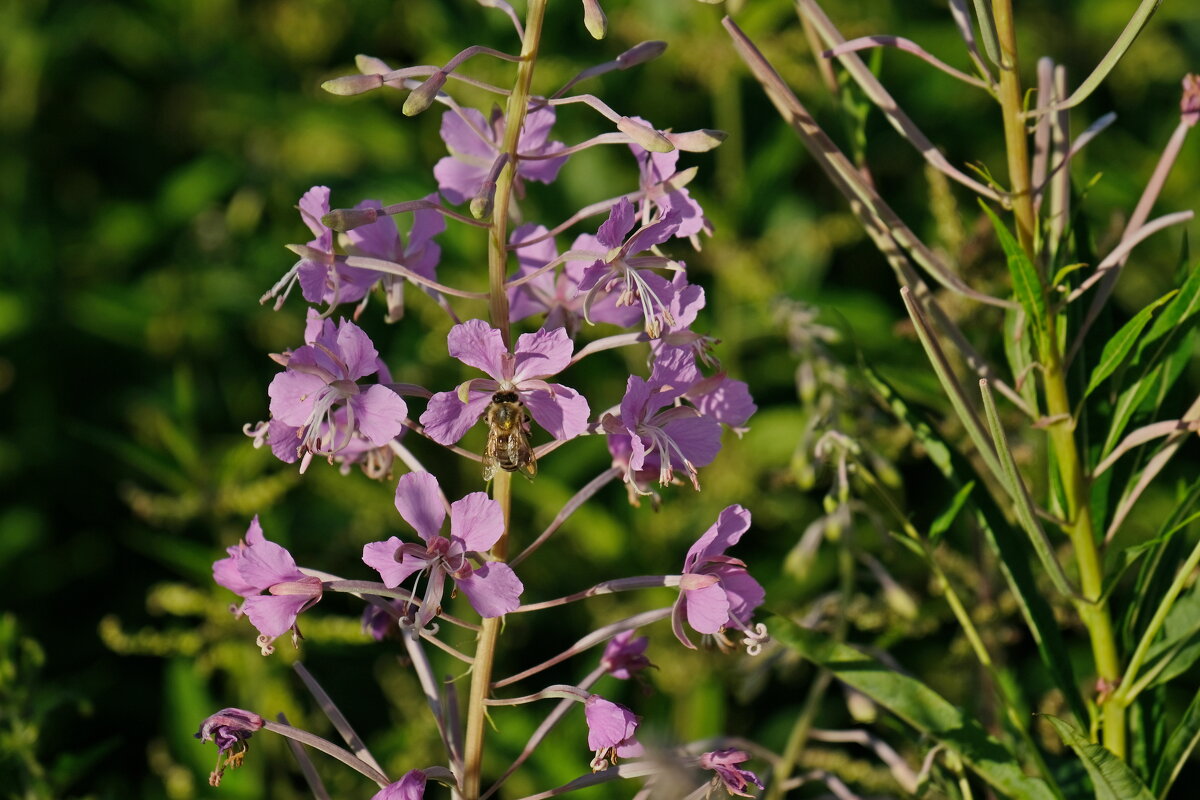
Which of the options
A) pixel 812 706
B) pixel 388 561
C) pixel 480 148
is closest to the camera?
pixel 388 561

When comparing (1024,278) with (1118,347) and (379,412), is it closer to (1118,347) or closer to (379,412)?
(1118,347)

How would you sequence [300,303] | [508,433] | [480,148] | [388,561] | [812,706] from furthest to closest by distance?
1. [300,303]
2. [812,706]
3. [480,148]
4. [508,433]
5. [388,561]

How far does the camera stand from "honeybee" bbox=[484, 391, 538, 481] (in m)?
1.57

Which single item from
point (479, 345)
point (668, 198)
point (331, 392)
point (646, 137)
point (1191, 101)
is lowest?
point (331, 392)

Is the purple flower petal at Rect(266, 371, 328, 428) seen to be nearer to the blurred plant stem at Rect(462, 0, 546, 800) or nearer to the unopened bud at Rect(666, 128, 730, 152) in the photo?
the blurred plant stem at Rect(462, 0, 546, 800)

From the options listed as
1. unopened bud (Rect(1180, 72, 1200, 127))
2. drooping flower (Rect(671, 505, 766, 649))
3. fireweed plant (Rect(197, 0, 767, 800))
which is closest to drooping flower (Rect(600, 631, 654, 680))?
fireweed plant (Rect(197, 0, 767, 800))

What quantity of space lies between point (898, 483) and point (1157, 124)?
125 inches

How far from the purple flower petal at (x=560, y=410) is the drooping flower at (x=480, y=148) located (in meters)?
0.35

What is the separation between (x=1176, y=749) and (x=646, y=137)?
110 centimetres

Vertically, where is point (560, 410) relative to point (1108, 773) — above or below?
above

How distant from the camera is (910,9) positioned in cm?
450

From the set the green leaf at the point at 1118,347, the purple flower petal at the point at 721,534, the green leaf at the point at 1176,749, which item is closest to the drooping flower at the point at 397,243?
the purple flower petal at the point at 721,534

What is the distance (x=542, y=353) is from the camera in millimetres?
1534

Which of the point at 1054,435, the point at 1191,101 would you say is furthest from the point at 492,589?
the point at 1191,101
